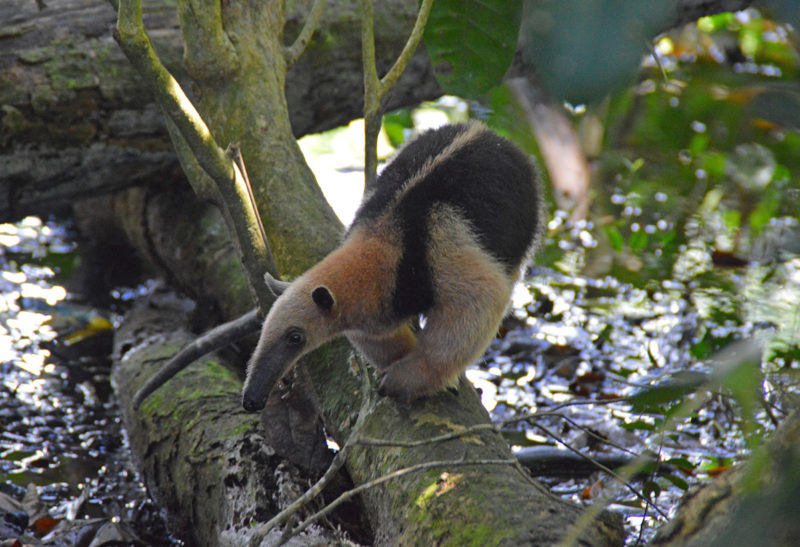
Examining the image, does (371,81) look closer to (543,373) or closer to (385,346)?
(385,346)

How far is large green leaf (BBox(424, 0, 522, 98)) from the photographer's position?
11.0 feet

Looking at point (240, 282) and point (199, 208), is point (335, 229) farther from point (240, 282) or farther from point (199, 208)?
point (199, 208)

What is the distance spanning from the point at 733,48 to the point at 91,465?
7.76m

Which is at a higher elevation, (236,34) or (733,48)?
(236,34)

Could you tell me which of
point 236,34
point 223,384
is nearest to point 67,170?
point 236,34

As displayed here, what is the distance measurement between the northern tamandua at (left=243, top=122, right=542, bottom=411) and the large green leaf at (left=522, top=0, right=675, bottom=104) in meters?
2.12

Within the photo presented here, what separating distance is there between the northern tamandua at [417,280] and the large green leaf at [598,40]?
2.12 meters

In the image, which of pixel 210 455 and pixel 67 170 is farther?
pixel 67 170

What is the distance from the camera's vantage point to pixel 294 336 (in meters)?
3.18

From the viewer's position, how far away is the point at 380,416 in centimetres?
314

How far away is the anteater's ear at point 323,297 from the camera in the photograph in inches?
120

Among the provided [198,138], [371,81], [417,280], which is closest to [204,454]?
[417,280]

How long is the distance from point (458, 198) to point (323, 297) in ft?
2.40

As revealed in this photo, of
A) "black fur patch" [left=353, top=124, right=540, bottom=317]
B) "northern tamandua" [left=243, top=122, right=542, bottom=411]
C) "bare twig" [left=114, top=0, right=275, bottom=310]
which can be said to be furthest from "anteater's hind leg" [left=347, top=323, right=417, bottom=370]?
"bare twig" [left=114, top=0, right=275, bottom=310]
